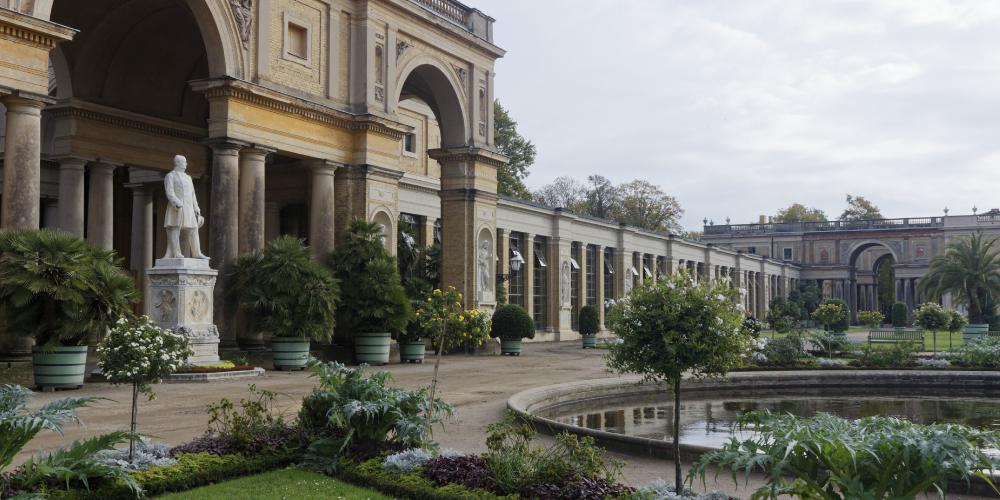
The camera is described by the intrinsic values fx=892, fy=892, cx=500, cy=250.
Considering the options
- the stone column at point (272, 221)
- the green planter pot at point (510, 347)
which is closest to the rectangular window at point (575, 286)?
the green planter pot at point (510, 347)

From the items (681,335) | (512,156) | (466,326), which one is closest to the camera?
(681,335)

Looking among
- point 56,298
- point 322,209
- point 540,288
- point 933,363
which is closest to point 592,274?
point 540,288

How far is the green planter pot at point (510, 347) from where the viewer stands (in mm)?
28031

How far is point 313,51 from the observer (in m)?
22.5

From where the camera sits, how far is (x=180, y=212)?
17328 mm

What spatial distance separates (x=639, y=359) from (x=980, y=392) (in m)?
13.9

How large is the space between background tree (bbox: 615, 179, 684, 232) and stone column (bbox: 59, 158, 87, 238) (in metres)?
54.2

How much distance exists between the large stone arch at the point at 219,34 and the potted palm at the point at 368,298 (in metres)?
4.96

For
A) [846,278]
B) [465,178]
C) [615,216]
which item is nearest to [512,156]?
[615,216]

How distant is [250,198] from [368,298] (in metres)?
3.67

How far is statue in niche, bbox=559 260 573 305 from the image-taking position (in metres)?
41.7

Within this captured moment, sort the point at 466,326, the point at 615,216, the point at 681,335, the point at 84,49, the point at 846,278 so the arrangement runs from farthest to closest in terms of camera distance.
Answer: the point at 846,278, the point at 615,216, the point at 466,326, the point at 84,49, the point at 681,335

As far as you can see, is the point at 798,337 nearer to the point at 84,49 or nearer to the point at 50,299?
the point at 50,299

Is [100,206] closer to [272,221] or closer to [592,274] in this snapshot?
[272,221]
